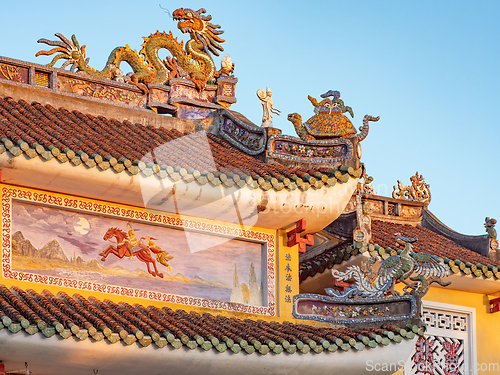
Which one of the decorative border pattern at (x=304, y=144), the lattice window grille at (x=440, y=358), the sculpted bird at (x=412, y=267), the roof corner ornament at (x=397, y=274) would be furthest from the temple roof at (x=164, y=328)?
the decorative border pattern at (x=304, y=144)

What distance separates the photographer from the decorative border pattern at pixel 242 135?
15.3 m

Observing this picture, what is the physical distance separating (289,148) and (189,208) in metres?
2.45

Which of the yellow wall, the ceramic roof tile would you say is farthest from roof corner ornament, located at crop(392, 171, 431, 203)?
the yellow wall

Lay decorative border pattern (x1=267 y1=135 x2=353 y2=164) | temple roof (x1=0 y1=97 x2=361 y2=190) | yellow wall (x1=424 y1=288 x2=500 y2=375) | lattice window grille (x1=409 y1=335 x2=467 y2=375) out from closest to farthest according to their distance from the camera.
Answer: temple roof (x1=0 y1=97 x2=361 y2=190)
decorative border pattern (x1=267 y1=135 x2=353 y2=164)
lattice window grille (x1=409 y1=335 x2=467 y2=375)
yellow wall (x1=424 y1=288 x2=500 y2=375)

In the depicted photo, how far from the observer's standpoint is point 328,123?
15430 millimetres

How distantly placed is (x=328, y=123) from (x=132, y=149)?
3.77 meters

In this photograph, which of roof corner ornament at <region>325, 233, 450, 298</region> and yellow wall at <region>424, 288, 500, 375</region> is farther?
yellow wall at <region>424, 288, 500, 375</region>

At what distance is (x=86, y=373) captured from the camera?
12016 mm

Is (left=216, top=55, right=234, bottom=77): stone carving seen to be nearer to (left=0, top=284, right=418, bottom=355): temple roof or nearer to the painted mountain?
the painted mountain

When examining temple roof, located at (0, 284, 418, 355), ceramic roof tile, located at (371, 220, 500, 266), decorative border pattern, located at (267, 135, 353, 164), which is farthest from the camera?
ceramic roof tile, located at (371, 220, 500, 266)

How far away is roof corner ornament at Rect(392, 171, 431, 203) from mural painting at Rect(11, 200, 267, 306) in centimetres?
554

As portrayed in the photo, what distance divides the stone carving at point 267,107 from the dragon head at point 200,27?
212cm

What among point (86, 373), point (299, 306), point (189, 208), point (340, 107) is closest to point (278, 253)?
point (299, 306)

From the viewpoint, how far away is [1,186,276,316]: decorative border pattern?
488 inches
